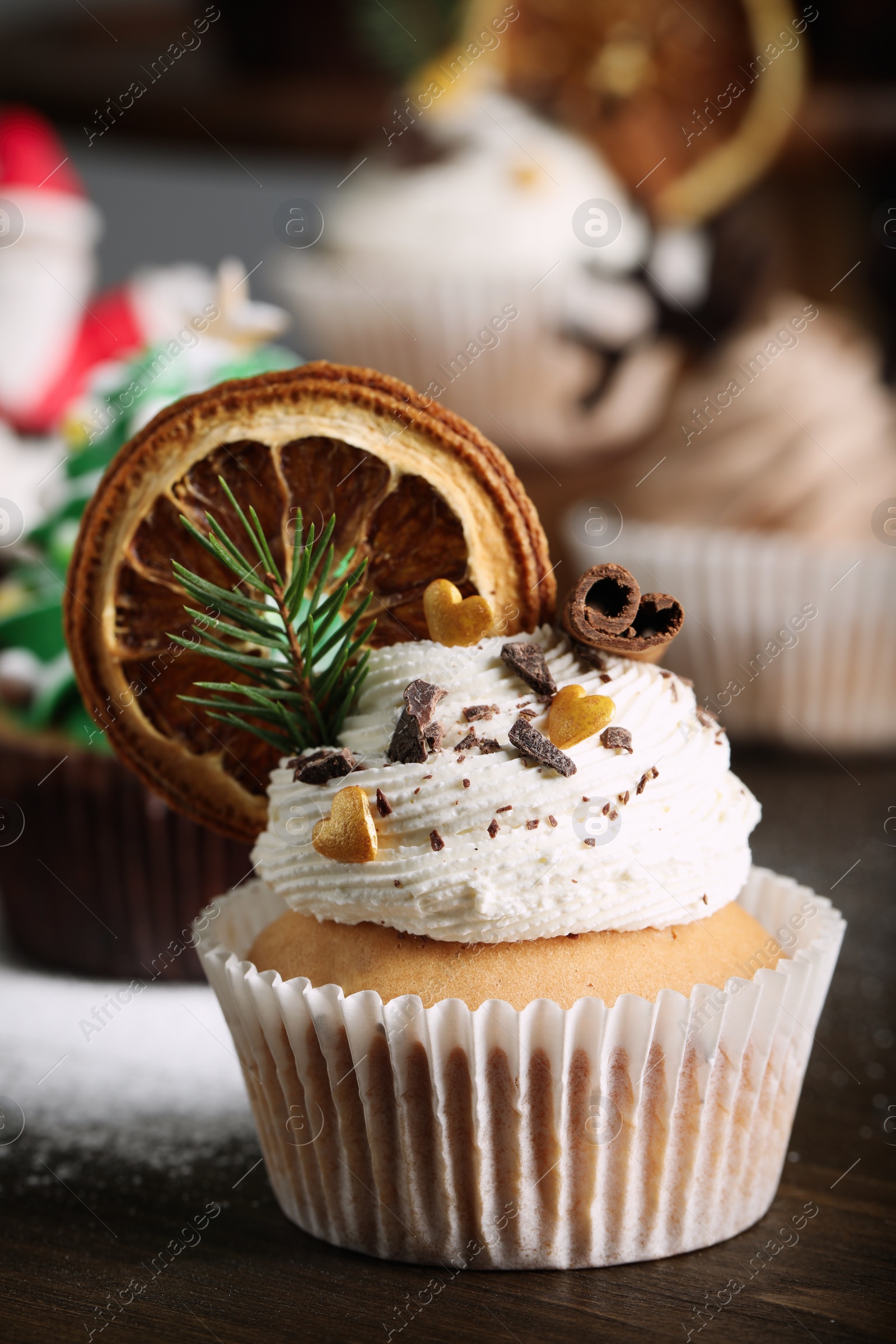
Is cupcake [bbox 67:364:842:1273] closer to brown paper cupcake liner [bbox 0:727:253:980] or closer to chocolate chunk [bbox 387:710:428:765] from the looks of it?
chocolate chunk [bbox 387:710:428:765]

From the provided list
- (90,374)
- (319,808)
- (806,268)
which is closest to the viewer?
(319,808)

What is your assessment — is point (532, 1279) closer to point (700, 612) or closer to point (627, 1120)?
point (627, 1120)

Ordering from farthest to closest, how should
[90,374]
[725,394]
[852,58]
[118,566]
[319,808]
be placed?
[852,58], [90,374], [725,394], [118,566], [319,808]

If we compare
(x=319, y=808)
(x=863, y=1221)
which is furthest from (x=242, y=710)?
(x=863, y=1221)

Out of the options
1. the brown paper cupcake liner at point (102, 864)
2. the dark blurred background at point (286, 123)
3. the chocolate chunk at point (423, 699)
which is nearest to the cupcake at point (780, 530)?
the dark blurred background at point (286, 123)

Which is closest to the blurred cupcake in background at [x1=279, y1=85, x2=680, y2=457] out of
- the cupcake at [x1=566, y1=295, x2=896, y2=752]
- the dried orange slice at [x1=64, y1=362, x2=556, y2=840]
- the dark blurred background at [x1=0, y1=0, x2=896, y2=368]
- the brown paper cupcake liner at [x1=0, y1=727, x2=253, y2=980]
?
the cupcake at [x1=566, y1=295, x2=896, y2=752]
